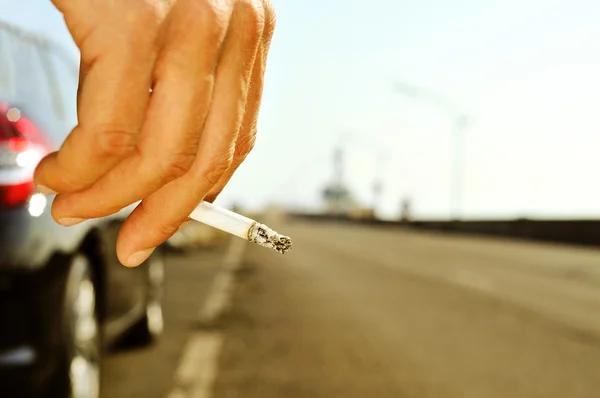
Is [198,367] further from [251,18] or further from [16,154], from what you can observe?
[251,18]

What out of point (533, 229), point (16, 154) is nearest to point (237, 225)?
point (16, 154)

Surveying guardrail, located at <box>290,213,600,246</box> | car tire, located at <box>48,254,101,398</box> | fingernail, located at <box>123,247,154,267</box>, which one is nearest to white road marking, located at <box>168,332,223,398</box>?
car tire, located at <box>48,254,101,398</box>

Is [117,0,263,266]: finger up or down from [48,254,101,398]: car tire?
up

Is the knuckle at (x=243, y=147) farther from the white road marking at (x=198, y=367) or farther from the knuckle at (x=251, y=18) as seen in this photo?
the white road marking at (x=198, y=367)

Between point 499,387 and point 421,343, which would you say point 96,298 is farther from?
point 421,343

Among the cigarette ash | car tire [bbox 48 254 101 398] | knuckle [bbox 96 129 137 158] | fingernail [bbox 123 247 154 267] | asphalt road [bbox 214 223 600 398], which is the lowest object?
asphalt road [bbox 214 223 600 398]

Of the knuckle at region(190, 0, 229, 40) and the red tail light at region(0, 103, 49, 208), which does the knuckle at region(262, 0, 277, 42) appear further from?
the red tail light at region(0, 103, 49, 208)
